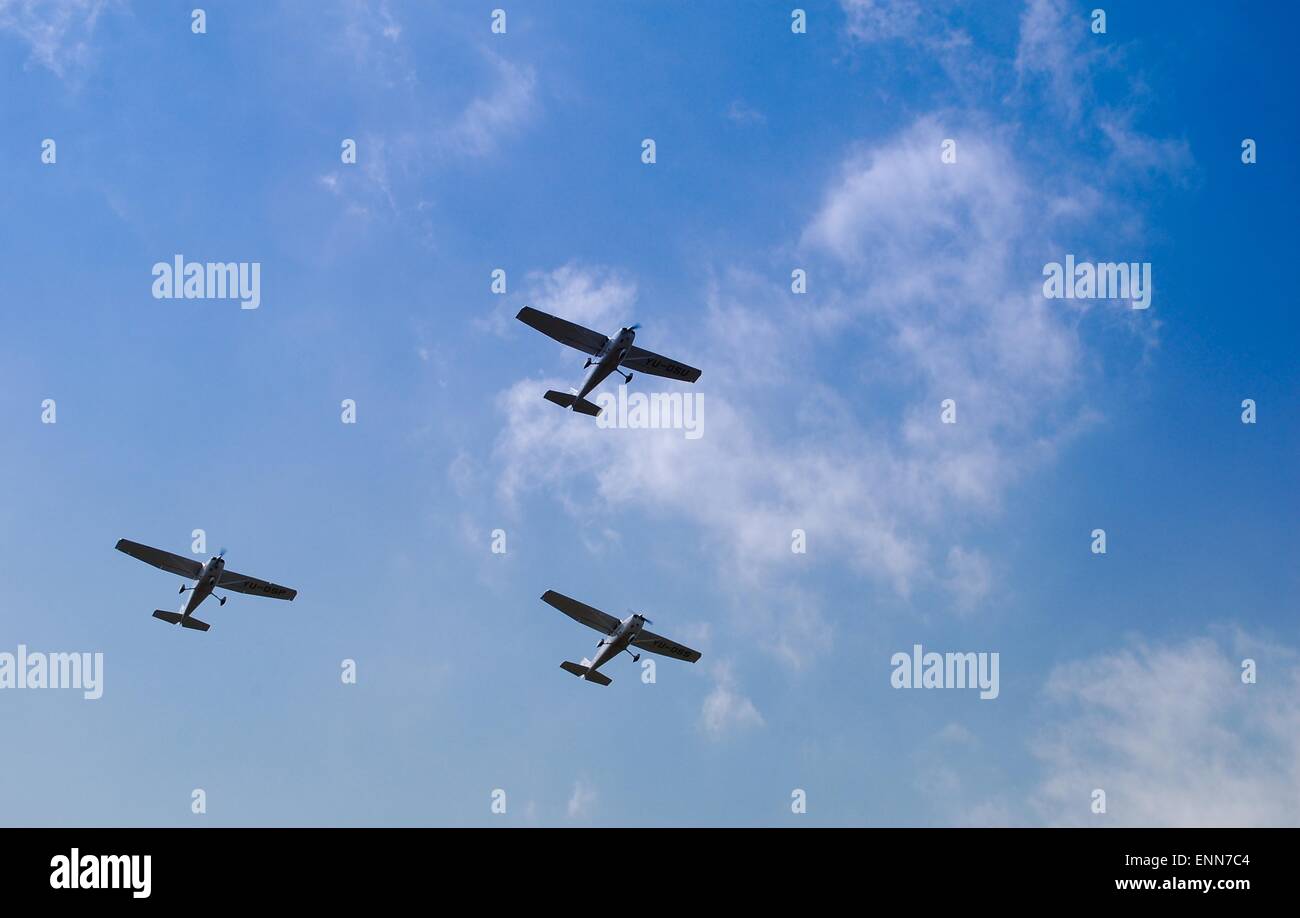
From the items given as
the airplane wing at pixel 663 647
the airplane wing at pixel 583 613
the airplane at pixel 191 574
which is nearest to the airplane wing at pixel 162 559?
the airplane at pixel 191 574

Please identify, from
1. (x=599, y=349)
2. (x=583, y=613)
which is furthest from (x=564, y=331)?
(x=583, y=613)

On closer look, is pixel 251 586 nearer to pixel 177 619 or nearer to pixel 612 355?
pixel 177 619

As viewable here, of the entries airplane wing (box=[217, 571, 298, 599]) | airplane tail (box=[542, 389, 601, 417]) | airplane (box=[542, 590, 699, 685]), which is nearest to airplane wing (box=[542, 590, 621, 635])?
airplane (box=[542, 590, 699, 685])

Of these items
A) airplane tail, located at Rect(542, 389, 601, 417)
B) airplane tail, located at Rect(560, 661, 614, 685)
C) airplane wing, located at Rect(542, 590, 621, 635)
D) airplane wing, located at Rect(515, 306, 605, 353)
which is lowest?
airplane tail, located at Rect(560, 661, 614, 685)

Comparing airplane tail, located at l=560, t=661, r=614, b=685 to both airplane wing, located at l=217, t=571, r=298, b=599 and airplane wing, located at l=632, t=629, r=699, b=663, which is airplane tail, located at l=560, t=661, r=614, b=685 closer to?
airplane wing, located at l=632, t=629, r=699, b=663

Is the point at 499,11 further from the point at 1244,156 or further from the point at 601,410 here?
the point at 1244,156

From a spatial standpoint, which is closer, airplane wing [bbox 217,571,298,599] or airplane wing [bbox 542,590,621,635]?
airplane wing [bbox 542,590,621,635]

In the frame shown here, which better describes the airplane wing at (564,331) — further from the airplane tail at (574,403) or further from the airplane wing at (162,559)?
the airplane wing at (162,559)
